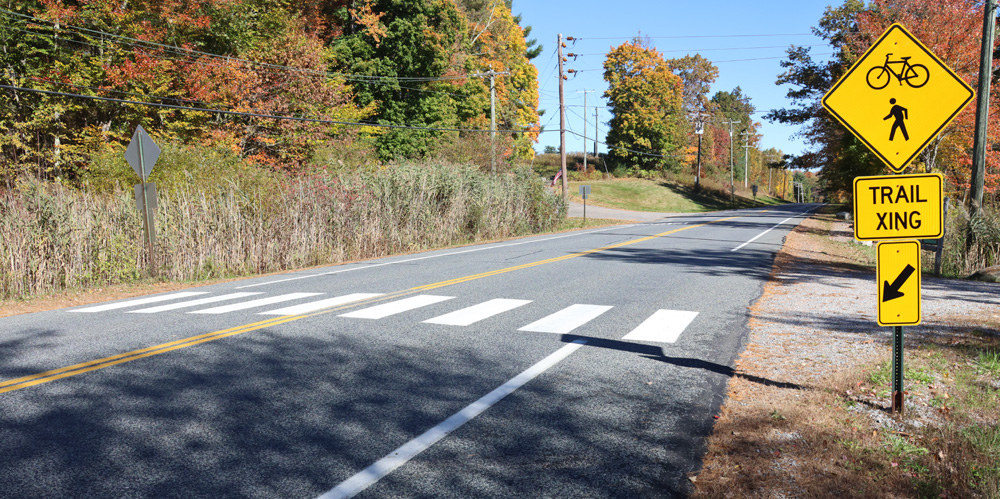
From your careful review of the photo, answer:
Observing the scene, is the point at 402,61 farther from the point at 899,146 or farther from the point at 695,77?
the point at 695,77

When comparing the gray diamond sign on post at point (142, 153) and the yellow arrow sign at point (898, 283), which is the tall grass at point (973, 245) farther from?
the gray diamond sign on post at point (142, 153)

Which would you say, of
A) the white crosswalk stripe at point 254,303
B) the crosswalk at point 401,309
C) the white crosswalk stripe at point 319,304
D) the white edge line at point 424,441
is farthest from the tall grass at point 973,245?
the white crosswalk stripe at point 254,303

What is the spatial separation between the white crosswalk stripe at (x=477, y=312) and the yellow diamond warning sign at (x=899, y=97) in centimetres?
484

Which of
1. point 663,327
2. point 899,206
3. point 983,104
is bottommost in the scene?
point 663,327

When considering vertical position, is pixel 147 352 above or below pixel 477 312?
above

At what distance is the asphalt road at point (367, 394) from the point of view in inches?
145

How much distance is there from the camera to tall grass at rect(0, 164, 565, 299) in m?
12.3

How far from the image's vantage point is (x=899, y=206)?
4500 millimetres

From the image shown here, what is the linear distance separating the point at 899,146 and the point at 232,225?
13.9 meters

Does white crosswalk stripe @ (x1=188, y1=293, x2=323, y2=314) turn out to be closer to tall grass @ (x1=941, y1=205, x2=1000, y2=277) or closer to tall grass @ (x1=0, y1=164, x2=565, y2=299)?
tall grass @ (x1=0, y1=164, x2=565, y2=299)

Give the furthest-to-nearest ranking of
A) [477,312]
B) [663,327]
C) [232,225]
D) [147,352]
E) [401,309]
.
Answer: [232,225] < [401,309] < [477,312] < [663,327] < [147,352]

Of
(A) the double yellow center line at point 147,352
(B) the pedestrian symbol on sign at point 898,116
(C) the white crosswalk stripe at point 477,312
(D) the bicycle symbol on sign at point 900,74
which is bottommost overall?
(C) the white crosswalk stripe at point 477,312

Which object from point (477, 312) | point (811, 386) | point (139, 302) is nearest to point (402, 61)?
point (139, 302)

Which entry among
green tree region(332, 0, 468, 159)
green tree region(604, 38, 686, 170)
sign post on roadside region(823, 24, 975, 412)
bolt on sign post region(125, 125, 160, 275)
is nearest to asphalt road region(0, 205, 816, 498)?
sign post on roadside region(823, 24, 975, 412)
